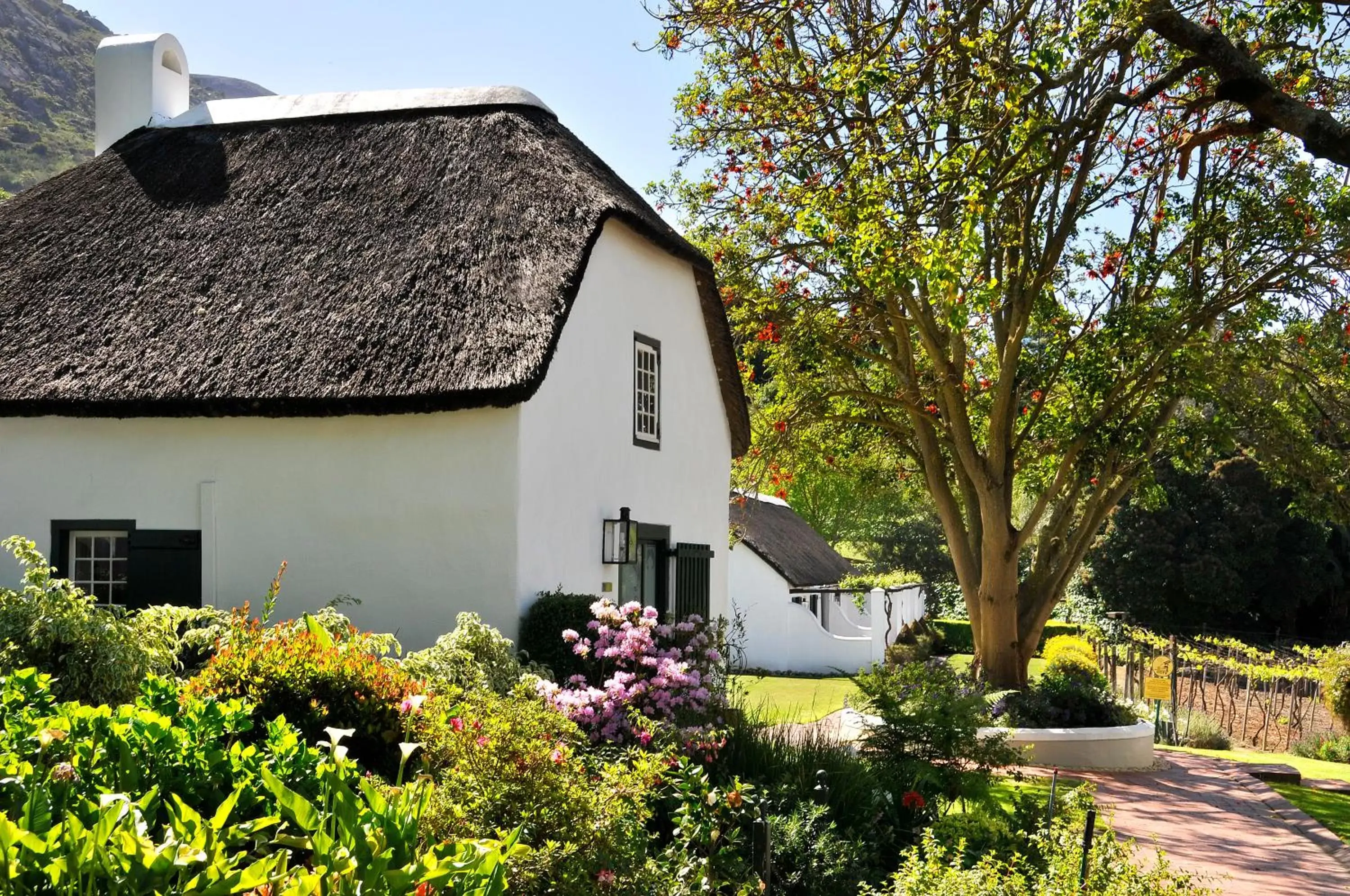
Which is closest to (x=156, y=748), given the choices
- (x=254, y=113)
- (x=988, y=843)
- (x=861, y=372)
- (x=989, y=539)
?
(x=988, y=843)

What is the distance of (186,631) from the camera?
34.8 feet

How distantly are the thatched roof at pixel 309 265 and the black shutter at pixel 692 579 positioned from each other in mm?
3517

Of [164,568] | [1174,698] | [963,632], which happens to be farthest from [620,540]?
[963,632]

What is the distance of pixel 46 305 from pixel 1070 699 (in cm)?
1156

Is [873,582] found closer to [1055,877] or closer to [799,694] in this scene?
[799,694]

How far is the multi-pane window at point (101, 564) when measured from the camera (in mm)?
12156

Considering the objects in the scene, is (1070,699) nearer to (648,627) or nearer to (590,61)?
(648,627)

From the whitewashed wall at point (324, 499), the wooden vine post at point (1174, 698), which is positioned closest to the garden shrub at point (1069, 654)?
the wooden vine post at point (1174, 698)

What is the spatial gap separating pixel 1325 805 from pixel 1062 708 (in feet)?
9.85

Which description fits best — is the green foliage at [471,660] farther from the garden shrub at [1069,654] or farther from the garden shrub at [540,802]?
the garden shrub at [1069,654]

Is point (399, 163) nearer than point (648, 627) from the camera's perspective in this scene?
No

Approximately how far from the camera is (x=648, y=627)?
9297mm

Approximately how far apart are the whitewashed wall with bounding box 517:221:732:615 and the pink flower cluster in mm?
1176

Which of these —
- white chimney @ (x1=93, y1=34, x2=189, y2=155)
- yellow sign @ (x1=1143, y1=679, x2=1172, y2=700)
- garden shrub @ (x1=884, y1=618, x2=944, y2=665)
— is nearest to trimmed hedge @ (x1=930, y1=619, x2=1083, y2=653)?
garden shrub @ (x1=884, y1=618, x2=944, y2=665)
